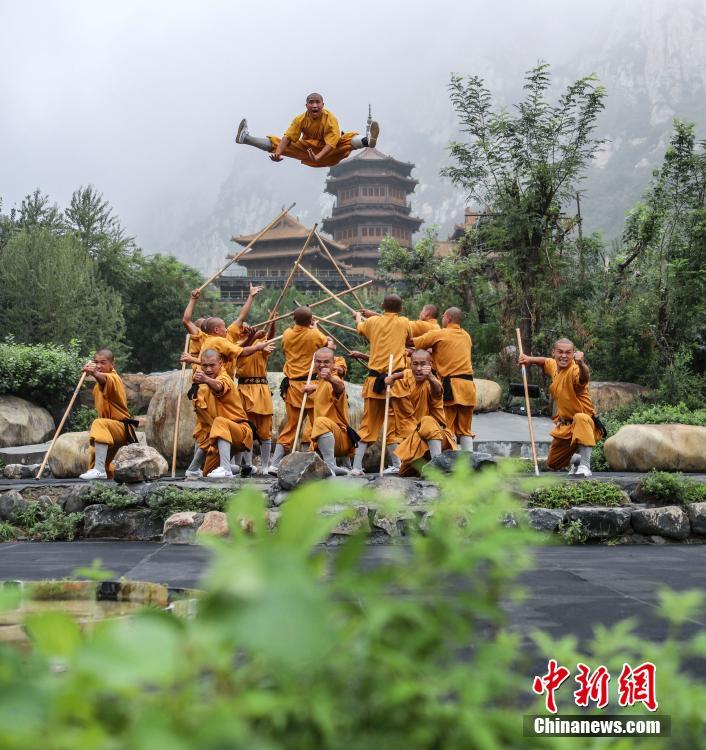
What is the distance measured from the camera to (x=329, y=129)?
10.6m

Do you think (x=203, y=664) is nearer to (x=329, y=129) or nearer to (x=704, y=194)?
(x=329, y=129)

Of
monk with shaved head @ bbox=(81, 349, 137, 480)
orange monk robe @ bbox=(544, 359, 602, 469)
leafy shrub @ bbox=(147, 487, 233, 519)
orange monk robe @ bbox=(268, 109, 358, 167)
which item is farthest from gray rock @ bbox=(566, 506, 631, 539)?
orange monk robe @ bbox=(268, 109, 358, 167)

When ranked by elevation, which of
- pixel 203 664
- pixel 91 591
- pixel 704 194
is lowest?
pixel 91 591

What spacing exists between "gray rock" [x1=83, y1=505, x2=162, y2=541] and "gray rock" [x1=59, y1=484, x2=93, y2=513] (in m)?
0.17

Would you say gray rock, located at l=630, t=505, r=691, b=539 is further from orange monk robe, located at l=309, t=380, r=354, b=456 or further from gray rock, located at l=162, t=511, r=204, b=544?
gray rock, located at l=162, t=511, r=204, b=544

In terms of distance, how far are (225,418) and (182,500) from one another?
70.8 inches

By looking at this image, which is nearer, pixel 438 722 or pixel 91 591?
pixel 438 722

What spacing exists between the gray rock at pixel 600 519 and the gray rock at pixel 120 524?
3.38 metres

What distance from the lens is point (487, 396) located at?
15727 millimetres

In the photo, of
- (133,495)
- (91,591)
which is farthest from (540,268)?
(91,591)

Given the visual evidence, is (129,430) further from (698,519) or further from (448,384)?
(698,519)

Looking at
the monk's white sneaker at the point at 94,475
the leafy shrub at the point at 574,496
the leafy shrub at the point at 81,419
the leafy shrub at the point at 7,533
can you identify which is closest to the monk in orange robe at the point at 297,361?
the monk's white sneaker at the point at 94,475

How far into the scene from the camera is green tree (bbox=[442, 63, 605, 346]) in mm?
16641

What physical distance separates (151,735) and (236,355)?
29.5 ft
